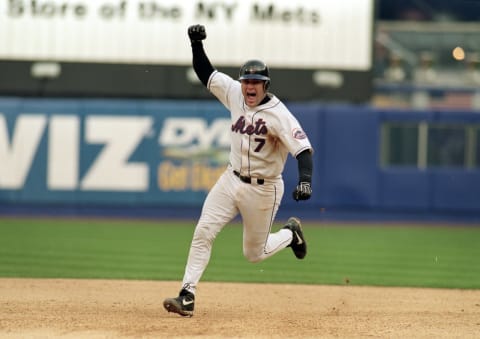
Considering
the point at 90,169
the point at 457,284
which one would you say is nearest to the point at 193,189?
the point at 90,169

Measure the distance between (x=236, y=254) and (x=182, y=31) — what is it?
294 inches

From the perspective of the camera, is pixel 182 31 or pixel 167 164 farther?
pixel 182 31

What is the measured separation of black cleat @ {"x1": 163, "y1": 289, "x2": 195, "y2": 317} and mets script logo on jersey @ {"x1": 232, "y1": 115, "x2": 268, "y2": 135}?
1243mm

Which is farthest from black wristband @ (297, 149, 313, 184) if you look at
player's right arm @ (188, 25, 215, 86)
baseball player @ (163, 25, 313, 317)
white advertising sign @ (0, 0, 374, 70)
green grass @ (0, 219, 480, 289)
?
white advertising sign @ (0, 0, 374, 70)

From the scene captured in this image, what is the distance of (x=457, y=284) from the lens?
32.4 feet

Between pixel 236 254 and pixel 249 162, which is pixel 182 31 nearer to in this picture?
pixel 236 254

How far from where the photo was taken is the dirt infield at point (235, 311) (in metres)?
6.45

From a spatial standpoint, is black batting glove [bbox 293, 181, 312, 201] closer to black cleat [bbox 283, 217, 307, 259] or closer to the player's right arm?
the player's right arm

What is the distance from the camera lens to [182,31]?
18766 mm

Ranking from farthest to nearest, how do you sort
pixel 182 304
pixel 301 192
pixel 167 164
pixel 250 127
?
pixel 167 164 < pixel 250 127 < pixel 182 304 < pixel 301 192

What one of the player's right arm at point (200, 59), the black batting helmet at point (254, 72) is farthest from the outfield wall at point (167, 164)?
the black batting helmet at point (254, 72)

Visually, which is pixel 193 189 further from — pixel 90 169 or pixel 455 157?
pixel 455 157

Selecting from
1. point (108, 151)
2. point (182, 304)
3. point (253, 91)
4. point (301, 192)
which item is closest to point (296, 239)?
point (301, 192)

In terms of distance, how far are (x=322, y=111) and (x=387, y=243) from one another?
405cm
